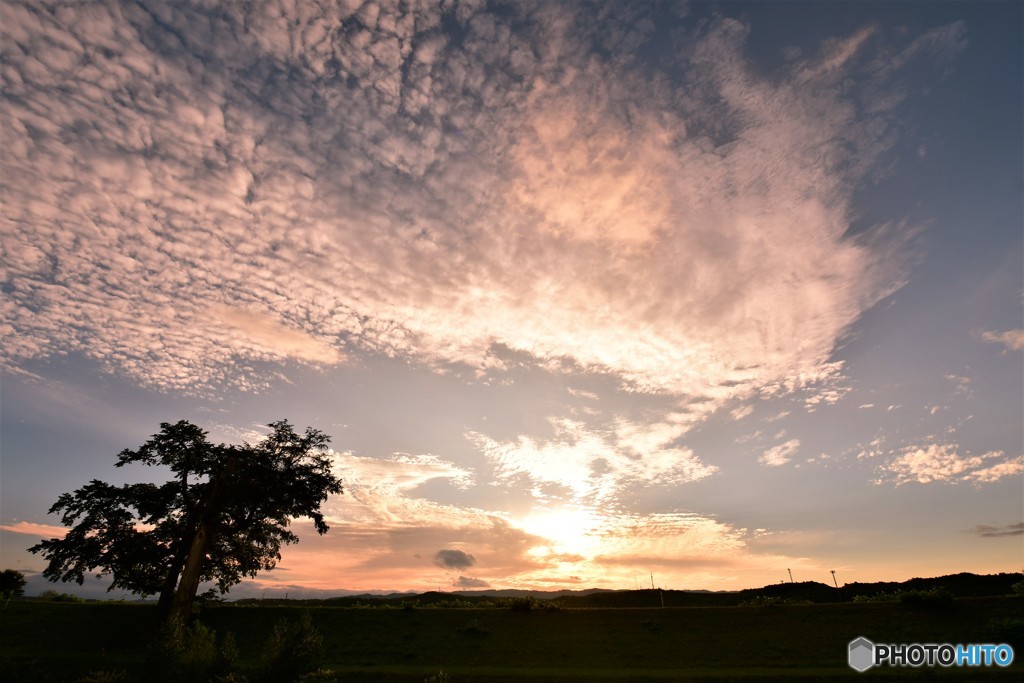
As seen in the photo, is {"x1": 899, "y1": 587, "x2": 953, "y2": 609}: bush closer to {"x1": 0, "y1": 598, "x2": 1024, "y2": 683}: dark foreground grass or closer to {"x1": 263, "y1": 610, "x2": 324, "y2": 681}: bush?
{"x1": 0, "y1": 598, "x2": 1024, "y2": 683}: dark foreground grass

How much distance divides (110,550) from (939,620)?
53.7 metres

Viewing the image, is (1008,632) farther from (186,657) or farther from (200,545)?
(200,545)

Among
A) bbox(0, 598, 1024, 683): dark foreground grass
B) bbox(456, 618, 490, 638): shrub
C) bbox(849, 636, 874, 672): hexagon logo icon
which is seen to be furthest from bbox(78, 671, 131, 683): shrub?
bbox(849, 636, 874, 672): hexagon logo icon

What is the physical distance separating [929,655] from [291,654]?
31.1 meters

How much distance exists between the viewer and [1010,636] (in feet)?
86.5

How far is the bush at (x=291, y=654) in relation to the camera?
38.2 feet

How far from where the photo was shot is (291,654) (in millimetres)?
11727

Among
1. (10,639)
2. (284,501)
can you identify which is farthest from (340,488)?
(10,639)

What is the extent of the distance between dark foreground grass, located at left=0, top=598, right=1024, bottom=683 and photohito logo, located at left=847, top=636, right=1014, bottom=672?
0.66 m

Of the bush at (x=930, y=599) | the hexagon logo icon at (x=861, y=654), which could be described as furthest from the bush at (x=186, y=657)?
the bush at (x=930, y=599)

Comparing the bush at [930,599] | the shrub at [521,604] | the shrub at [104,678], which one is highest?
the bush at [930,599]

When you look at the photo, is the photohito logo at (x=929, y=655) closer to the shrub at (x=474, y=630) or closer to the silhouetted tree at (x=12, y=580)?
the shrub at (x=474, y=630)

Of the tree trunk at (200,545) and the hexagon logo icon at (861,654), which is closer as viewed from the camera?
the hexagon logo icon at (861,654)

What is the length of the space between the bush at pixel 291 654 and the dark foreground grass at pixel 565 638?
14491 millimetres
